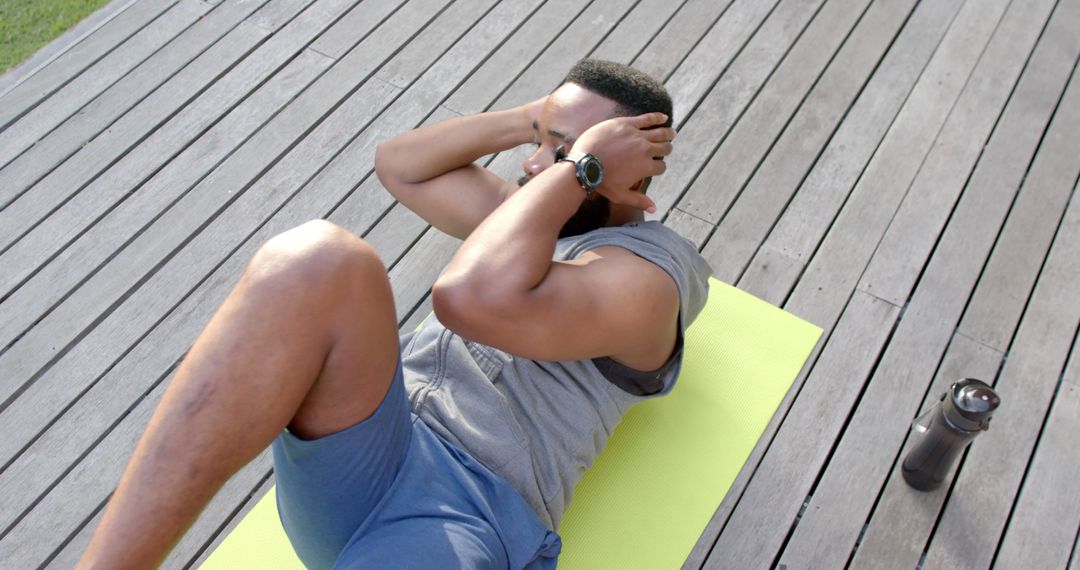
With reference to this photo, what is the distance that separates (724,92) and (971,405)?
147 cm

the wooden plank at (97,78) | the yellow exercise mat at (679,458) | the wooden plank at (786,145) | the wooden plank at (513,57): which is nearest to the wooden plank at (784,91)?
the wooden plank at (786,145)

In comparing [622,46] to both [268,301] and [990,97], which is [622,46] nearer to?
[990,97]

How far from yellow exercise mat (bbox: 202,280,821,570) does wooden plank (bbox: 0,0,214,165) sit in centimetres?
170

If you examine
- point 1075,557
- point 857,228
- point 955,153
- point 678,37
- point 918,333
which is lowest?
point 1075,557

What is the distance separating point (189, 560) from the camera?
75.2 inches

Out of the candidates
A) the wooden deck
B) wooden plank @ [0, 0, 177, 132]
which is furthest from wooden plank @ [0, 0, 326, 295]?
wooden plank @ [0, 0, 177, 132]

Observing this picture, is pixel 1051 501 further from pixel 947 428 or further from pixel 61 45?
pixel 61 45

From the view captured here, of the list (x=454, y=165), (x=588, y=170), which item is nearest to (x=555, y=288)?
(x=588, y=170)

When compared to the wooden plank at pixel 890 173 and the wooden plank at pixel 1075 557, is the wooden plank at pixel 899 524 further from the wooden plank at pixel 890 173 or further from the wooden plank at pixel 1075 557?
the wooden plank at pixel 890 173

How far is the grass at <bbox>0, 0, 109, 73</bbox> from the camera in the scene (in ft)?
10.6

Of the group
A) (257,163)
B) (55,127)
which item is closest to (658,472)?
(257,163)

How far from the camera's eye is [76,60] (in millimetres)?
2902

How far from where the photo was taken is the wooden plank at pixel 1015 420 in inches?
76.6

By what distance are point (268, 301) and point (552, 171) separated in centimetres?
56
